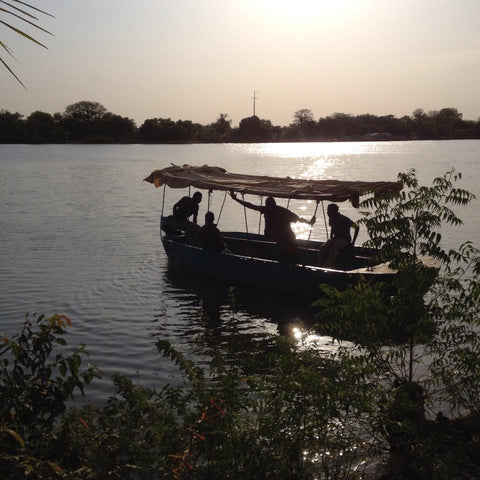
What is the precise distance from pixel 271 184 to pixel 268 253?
7.76 ft

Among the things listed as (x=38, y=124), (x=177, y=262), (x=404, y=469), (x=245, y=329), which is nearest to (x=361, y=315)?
(x=404, y=469)

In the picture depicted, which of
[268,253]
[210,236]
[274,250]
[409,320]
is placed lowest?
[268,253]

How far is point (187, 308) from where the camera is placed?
14898 mm

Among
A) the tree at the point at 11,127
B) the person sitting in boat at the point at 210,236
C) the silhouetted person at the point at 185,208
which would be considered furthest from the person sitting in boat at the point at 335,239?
the tree at the point at 11,127

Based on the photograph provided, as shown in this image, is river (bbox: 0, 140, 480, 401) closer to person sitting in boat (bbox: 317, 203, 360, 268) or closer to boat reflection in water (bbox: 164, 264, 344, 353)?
boat reflection in water (bbox: 164, 264, 344, 353)

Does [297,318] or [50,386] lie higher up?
[50,386]

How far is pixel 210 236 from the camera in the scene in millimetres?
16156

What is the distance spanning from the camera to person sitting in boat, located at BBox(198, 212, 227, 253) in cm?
1599

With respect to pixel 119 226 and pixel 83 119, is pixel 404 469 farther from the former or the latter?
pixel 83 119

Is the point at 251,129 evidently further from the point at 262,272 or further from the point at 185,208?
the point at 262,272

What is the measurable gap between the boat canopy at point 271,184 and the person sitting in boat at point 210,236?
867mm

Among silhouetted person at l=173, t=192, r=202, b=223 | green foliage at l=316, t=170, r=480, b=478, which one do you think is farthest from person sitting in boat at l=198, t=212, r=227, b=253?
green foliage at l=316, t=170, r=480, b=478

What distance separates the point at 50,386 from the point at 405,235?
392cm

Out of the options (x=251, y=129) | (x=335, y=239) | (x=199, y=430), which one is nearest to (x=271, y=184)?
(x=335, y=239)
